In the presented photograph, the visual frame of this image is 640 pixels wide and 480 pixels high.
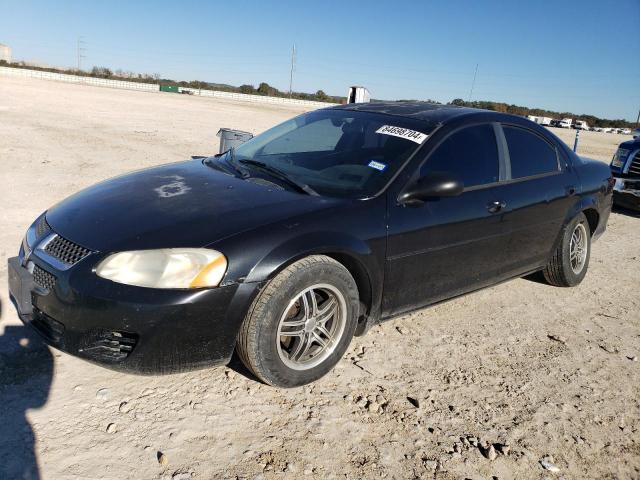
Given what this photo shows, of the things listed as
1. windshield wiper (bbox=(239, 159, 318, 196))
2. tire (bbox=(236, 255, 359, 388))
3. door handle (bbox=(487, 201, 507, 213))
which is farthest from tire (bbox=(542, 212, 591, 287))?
windshield wiper (bbox=(239, 159, 318, 196))

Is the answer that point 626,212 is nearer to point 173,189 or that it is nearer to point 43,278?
point 173,189

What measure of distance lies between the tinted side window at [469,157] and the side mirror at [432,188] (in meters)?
0.15

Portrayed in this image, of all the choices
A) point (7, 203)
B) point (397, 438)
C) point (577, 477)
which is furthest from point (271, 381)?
point (7, 203)

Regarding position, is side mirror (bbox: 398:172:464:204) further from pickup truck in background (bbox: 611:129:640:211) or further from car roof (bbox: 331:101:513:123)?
pickup truck in background (bbox: 611:129:640:211)

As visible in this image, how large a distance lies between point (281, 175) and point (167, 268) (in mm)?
1200

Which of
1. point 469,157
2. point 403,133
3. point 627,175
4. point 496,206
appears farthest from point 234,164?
point 627,175

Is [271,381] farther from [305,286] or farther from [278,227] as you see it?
[278,227]

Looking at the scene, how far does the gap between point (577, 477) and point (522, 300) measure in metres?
2.32

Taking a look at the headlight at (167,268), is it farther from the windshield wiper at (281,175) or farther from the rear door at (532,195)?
the rear door at (532,195)

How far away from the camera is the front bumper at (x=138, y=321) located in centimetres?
238

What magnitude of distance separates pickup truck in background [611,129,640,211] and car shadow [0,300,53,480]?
28.9ft

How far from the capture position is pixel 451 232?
3.43m

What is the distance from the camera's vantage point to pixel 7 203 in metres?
5.85

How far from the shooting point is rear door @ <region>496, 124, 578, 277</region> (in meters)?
3.96
